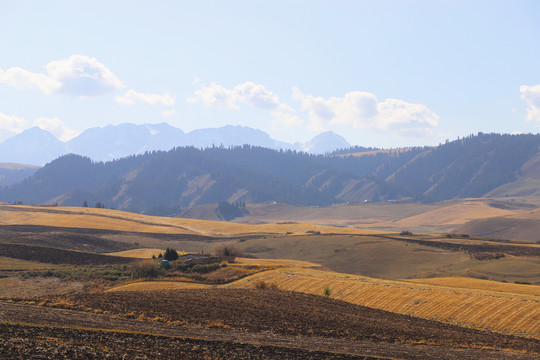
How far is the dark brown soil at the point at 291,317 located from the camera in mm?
30609

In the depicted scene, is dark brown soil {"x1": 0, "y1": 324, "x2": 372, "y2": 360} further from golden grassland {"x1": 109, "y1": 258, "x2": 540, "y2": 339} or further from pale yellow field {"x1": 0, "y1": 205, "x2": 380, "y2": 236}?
pale yellow field {"x1": 0, "y1": 205, "x2": 380, "y2": 236}

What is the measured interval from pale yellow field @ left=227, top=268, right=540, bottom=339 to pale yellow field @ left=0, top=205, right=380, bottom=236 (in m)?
98.2

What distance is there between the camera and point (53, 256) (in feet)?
266

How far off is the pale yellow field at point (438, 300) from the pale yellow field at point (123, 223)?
322ft

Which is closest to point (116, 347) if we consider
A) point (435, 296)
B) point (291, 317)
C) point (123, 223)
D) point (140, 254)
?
point (291, 317)

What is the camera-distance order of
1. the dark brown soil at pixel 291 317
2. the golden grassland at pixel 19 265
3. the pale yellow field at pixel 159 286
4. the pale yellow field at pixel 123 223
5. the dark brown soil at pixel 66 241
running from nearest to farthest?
the dark brown soil at pixel 291 317 < the pale yellow field at pixel 159 286 < the golden grassland at pixel 19 265 < the dark brown soil at pixel 66 241 < the pale yellow field at pixel 123 223

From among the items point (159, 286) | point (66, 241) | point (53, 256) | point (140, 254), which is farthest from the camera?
point (66, 241)

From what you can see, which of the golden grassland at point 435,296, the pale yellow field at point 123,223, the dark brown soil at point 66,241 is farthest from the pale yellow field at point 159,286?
the pale yellow field at point 123,223

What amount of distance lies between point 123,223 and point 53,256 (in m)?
85.4

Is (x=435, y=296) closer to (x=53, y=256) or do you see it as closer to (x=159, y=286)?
(x=159, y=286)

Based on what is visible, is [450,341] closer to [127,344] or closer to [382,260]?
[127,344]

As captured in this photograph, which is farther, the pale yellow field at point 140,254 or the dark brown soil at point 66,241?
the dark brown soil at point 66,241

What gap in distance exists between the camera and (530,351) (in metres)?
28.8

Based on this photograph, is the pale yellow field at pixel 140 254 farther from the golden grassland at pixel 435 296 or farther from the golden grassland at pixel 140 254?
the golden grassland at pixel 435 296
